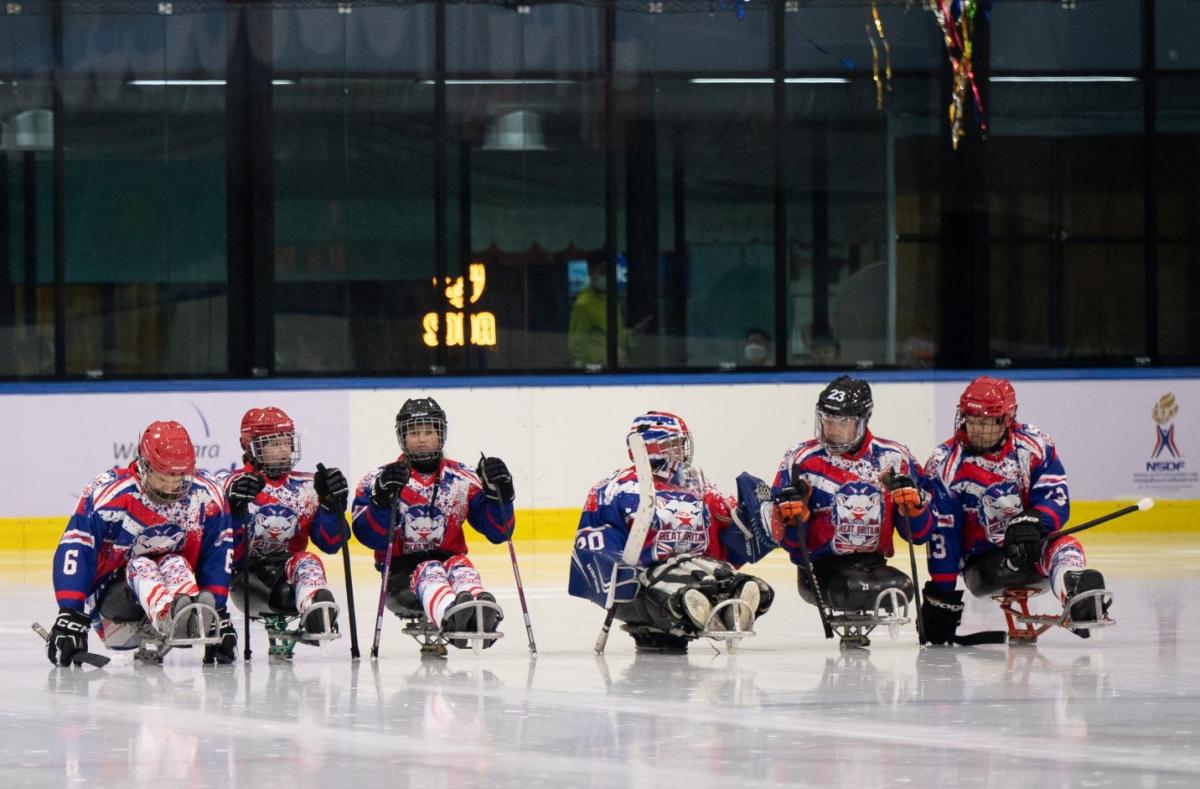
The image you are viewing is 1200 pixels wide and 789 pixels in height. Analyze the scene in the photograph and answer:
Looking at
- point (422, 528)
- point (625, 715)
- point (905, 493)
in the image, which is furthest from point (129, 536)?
point (905, 493)

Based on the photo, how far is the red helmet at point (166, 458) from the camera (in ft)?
25.9

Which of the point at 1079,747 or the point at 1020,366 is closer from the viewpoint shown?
the point at 1079,747

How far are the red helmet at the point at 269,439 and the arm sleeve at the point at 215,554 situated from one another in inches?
22.1

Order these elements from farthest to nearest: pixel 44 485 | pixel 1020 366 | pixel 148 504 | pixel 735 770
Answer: pixel 1020 366, pixel 44 485, pixel 148 504, pixel 735 770

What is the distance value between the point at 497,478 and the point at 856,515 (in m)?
1.40

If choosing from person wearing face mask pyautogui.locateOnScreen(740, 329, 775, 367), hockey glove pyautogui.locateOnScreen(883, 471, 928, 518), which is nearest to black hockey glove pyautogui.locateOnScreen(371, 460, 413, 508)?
hockey glove pyautogui.locateOnScreen(883, 471, 928, 518)

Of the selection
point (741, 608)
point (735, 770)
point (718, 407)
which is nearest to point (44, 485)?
point (718, 407)

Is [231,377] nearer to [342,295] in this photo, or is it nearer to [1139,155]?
[342,295]

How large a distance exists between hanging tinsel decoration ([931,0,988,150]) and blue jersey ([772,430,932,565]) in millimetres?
6200

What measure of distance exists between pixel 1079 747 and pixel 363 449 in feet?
27.1

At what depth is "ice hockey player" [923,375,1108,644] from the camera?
862cm

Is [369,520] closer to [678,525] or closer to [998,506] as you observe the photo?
[678,525]

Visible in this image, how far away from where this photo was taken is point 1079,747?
5879 mm

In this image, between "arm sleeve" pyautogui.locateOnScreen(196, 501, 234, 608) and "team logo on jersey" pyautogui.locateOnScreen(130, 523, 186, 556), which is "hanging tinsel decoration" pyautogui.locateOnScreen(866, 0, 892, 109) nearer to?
"arm sleeve" pyautogui.locateOnScreen(196, 501, 234, 608)
